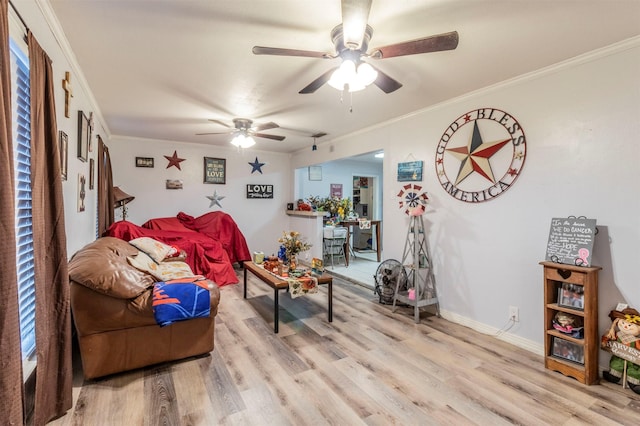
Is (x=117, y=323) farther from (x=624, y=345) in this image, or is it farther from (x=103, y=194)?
(x=624, y=345)

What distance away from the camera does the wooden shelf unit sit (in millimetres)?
2137

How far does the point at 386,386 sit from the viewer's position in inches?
82.5

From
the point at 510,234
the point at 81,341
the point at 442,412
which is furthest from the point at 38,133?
the point at 510,234

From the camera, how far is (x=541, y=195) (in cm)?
257

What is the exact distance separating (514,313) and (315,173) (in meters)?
4.93

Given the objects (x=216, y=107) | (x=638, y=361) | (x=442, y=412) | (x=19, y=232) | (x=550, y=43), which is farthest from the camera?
(x=216, y=107)

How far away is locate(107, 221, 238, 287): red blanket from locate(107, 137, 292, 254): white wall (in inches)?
38.0

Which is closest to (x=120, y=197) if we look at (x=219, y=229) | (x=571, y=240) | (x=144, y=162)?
(x=144, y=162)

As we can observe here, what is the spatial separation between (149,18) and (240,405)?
2.43 m

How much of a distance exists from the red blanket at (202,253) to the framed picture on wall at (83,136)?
1.56m

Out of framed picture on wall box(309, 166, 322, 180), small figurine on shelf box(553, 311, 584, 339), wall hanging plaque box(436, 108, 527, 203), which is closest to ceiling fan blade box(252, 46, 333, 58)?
wall hanging plaque box(436, 108, 527, 203)

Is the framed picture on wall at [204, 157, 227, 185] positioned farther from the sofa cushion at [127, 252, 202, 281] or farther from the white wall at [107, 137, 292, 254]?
the sofa cushion at [127, 252, 202, 281]

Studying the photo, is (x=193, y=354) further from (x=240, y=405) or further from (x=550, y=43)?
(x=550, y=43)

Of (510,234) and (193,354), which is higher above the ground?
(510,234)
